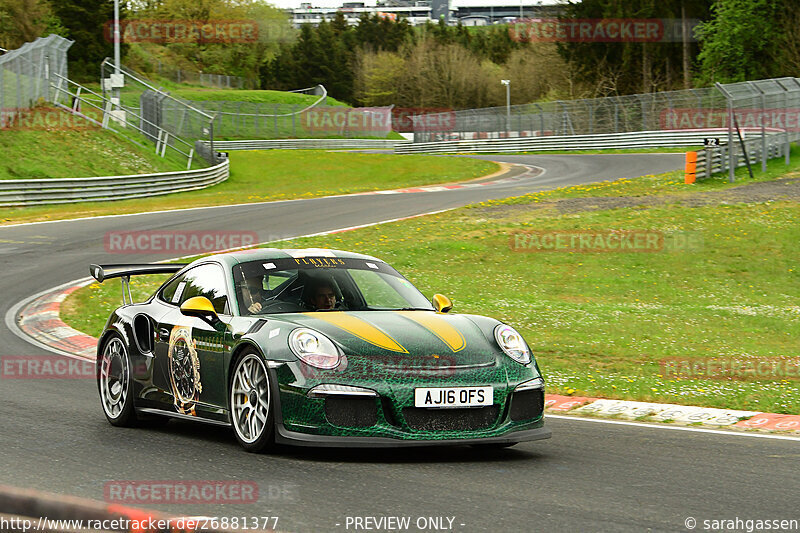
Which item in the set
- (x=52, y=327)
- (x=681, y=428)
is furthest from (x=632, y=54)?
(x=681, y=428)

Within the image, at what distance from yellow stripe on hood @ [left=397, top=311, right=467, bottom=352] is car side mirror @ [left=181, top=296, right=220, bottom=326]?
4.20 ft

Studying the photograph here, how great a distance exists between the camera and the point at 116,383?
8.27 meters

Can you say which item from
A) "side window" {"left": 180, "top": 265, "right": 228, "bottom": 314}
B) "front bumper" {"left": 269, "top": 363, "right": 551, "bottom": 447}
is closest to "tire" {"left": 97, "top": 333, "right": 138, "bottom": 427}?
"side window" {"left": 180, "top": 265, "right": 228, "bottom": 314}

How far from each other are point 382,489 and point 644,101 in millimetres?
51514

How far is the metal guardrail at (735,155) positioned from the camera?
110 ft

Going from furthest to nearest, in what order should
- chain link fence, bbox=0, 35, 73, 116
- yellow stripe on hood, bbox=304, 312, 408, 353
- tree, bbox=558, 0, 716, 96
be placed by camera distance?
tree, bbox=558, 0, 716, 96 < chain link fence, bbox=0, 35, 73, 116 < yellow stripe on hood, bbox=304, 312, 408, 353

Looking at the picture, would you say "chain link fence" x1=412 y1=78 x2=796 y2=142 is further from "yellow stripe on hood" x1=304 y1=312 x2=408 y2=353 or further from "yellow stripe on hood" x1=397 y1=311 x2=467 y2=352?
"yellow stripe on hood" x1=304 y1=312 x2=408 y2=353

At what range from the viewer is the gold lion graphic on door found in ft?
24.2

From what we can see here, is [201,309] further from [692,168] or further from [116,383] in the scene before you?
[692,168]

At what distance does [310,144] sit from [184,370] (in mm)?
68906

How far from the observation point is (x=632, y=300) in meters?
17.0

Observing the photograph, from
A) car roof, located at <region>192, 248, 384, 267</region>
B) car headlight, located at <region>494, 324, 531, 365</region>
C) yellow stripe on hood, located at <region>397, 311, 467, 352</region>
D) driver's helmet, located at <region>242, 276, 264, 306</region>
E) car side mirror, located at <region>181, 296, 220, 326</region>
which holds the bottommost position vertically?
car headlight, located at <region>494, 324, 531, 365</region>

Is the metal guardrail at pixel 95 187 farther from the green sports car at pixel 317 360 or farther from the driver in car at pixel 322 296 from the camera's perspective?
the driver in car at pixel 322 296

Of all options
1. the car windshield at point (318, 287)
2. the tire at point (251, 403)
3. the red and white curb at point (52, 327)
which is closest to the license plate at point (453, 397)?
the tire at point (251, 403)
